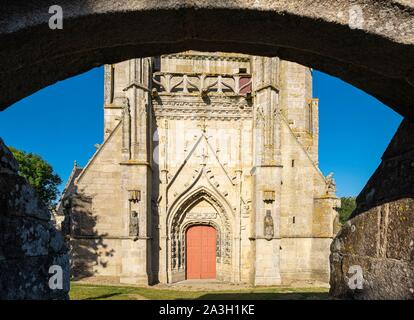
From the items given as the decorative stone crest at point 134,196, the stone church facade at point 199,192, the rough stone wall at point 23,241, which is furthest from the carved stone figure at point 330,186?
the rough stone wall at point 23,241

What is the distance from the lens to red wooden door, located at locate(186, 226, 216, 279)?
17797 mm

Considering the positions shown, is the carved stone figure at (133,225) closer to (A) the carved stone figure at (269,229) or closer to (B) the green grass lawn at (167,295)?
(B) the green grass lawn at (167,295)

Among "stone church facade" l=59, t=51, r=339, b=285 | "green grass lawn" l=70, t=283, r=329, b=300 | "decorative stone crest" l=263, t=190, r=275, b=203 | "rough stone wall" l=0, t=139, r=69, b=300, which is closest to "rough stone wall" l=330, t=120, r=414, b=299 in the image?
"rough stone wall" l=0, t=139, r=69, b=300

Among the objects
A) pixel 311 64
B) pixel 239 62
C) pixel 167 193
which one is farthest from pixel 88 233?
pixel 311 64

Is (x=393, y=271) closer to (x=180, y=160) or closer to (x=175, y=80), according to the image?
(x=180, y=160)

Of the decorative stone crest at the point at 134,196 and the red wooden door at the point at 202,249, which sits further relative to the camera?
the red wooden door at the point at 202,249

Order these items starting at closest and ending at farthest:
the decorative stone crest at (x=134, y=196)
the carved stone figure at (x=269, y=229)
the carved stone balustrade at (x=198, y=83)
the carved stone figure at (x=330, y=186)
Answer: the decorative stone crest at (x=134, y=196) < the carved stone figure at (x=269, y=229) < the carved stone figure at (x=330, y=186) < the carved stone balustrade at (x=198, y=83)

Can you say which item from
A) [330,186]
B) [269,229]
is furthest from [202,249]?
[330,186]

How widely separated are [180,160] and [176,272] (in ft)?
17.1

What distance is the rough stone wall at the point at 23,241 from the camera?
1.96 metres

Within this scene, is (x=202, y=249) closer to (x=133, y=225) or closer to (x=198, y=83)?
(x=133, y=225)

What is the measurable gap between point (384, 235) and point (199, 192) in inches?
605

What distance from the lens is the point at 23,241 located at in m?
2.10

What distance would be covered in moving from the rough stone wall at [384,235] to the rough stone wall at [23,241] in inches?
78.4
